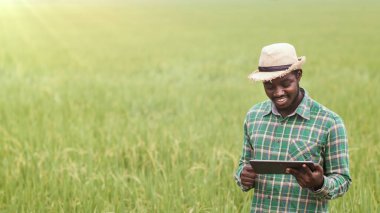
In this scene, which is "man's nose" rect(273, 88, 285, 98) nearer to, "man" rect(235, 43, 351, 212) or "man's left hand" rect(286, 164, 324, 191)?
"man" rect(235, 43, 351, 212)

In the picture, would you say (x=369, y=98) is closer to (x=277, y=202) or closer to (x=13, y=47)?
(x=277, y=202)

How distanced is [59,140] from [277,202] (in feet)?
10.3

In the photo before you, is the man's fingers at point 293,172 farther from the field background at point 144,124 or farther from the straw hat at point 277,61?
the field background at point 144,124

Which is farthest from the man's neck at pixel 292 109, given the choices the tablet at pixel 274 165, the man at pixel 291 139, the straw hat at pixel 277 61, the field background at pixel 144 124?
the field background at pixel 144 124

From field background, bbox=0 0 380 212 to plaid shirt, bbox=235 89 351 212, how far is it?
911 millimetres

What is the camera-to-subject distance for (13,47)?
1448cm

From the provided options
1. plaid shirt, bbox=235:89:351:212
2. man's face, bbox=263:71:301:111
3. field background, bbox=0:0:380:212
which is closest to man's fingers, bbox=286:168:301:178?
plaid shirt, bbox=235:89:351:212

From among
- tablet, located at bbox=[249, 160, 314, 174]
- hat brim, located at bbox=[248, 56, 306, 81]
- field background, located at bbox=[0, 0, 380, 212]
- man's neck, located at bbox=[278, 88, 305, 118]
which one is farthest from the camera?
field background, located at bbox=[0, 0, 380, 212]

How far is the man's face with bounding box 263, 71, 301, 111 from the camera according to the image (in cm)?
206

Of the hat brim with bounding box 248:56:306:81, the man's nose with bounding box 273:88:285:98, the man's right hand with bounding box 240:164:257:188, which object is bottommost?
the man's right hand with bounding box 240:164:257:188

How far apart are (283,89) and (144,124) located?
381 centimetres

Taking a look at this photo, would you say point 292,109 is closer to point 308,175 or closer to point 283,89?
point 283,89

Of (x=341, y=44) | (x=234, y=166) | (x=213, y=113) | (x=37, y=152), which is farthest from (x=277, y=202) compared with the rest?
(x=341, y=44)

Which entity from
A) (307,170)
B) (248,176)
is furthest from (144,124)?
(307,170)
